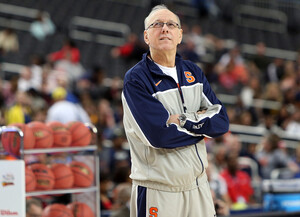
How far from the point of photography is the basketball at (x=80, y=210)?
6695mm

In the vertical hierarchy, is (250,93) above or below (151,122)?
above

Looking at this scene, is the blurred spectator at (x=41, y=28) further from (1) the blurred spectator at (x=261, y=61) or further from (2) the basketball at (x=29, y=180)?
(2) the basketball at (x=29, y=180)

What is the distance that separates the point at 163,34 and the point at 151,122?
2.15ft

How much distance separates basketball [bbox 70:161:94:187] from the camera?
6617 millimetres

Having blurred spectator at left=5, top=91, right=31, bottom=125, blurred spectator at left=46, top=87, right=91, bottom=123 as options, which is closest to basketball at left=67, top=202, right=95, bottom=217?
blurred spectator at left=46, top=87, right=91, bottom=123

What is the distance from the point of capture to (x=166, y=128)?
4406mm

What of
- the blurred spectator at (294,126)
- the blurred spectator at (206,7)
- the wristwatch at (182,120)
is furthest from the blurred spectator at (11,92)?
the blurred spectator at (206,7)

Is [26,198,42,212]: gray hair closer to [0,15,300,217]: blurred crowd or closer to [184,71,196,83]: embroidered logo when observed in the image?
[0,15,300,217]: blurred crowd

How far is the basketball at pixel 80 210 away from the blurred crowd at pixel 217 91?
2.21 ft

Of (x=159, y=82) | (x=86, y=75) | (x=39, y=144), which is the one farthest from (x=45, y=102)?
(x=159, y=82)

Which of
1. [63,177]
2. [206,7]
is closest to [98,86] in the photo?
[63,177]

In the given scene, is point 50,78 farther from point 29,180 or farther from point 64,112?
point 29,180

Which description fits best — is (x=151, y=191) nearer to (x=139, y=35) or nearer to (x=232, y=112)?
(x=232, y=112)

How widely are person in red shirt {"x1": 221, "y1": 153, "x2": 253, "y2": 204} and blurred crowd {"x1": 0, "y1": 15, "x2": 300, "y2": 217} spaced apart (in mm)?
16
